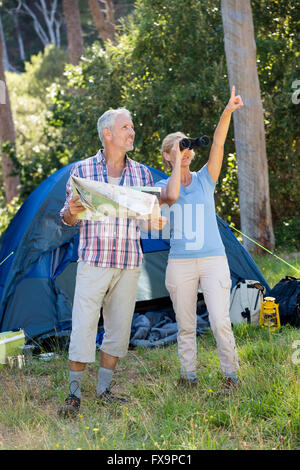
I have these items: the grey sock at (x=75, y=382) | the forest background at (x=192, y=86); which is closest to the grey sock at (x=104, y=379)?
the grey sock at (x=75, y=382)

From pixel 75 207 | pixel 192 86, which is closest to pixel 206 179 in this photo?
pixel 75 207

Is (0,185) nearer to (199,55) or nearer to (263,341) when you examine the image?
(199,55)

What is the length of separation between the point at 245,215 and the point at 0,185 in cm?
1131

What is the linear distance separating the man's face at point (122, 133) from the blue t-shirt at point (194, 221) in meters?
0.32

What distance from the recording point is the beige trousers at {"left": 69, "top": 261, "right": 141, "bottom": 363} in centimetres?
336

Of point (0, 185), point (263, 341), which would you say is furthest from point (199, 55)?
point (0, 185)

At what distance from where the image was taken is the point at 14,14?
94.8ft

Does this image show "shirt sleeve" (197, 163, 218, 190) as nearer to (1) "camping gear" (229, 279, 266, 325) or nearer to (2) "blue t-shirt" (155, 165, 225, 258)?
(2) "blue t-shirt" (155, 165, 225, 258)

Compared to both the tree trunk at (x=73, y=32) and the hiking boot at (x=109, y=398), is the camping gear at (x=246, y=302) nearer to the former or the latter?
the hiking boot at (x=109, y=398)

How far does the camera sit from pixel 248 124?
7.25 m

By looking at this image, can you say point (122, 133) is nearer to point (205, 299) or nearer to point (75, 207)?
point (75, 207)

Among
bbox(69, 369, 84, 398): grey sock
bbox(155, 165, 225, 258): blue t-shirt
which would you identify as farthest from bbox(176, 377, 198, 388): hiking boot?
bbox(155, 165, 225, 258): blue t-shirt

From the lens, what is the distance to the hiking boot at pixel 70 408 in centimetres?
331
